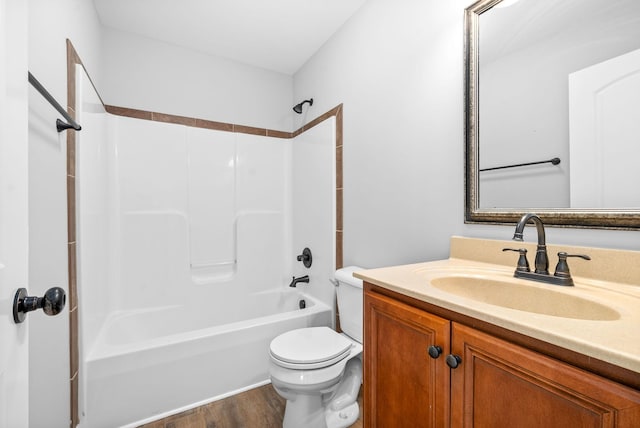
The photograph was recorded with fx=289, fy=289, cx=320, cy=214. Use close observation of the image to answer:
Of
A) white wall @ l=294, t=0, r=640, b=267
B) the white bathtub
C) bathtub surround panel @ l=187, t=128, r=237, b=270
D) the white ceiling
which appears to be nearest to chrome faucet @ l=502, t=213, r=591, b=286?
white wall @ l=294, t=0, r=640, b=267

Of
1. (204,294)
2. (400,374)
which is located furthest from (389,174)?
(204,294)

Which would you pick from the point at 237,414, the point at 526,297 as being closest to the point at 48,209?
→ the point at 237,414

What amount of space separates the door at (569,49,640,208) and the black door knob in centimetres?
144

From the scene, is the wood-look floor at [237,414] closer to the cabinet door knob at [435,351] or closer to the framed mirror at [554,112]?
the cabinet door knob at [435,351]

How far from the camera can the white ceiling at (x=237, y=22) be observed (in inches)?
72.6

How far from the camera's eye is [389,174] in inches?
64.9

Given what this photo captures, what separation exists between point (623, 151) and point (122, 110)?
274 centimetres

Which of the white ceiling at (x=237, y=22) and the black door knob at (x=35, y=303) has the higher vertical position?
the white ceiling at (x=237, y=22)

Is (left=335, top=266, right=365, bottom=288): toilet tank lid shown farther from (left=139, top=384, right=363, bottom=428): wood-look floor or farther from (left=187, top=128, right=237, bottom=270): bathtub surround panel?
(left=187, top=128, right=237, bottom=270): bathtub surround panel

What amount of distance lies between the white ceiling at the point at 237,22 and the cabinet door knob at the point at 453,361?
202cm

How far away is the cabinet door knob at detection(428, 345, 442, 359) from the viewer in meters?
0.71

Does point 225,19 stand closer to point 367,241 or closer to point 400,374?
point 367,241

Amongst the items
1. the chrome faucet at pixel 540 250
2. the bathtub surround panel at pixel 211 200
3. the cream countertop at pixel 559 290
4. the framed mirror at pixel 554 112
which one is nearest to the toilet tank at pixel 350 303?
the cream countertop at pixel 559 290

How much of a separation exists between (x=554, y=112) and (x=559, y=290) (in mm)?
618
